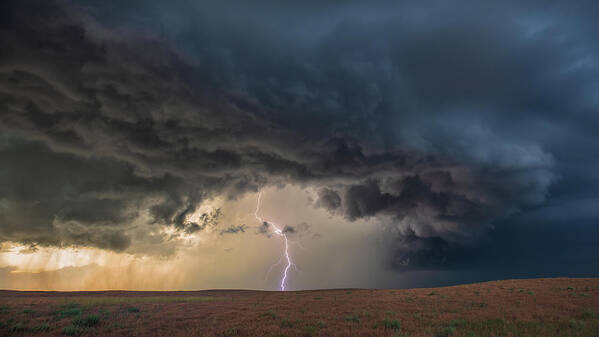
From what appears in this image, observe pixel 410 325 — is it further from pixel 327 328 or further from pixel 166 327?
pixel 166 327

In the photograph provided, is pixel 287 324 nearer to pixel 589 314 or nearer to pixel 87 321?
pixel 87 321

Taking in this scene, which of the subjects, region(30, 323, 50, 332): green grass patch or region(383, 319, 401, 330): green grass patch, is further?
region(30, 323, 50, 332): green grass patch

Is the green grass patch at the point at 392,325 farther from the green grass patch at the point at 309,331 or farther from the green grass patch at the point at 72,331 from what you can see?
the green grass patch at the point at 72,331

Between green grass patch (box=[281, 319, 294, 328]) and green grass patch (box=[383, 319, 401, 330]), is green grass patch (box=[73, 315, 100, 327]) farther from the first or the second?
green grass patch (box=[383, 319, 401, 330])

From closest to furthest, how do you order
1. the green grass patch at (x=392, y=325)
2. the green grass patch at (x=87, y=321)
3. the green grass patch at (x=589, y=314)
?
the green grass patch at (x=392, y=325), the green grass patch at (x=589, y=314), the green grass patch at (x=87, y=321)

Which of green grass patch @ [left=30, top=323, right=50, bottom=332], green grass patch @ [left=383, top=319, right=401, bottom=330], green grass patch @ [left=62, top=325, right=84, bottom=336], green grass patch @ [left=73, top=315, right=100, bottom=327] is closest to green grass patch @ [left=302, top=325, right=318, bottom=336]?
green grass patch @ [left=383, top=319, right=401, bottom=330]

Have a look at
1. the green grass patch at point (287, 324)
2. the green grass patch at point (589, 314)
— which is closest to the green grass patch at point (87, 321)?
the green grass patch at point (287, 324)

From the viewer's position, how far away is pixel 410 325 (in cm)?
1362

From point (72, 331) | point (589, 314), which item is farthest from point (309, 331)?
point (589, 314)

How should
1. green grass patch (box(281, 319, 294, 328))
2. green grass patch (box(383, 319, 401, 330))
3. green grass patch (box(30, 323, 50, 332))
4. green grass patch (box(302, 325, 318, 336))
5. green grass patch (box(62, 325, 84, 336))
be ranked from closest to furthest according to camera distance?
green grass patch (box(302, 325, 318, 336)), green grass patch (box(62, 325, 84, 336)), green grass patch (box(383, 319, 401, 330)), green grass patch (box(30, 323, 50, 332)), green grass patch (box(281, 319, 294, 328))

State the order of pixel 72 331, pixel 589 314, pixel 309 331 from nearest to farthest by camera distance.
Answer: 1. pixel 309 331
2. pixel 72 331
3. pixel 589 314

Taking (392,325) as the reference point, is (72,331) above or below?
below

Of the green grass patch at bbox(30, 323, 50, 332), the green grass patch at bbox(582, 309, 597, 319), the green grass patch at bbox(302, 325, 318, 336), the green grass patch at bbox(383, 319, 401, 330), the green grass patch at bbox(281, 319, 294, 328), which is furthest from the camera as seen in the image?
the green grass patch at bbox(582, 309, 597, 319)

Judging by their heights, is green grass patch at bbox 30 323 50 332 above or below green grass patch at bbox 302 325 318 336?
below
